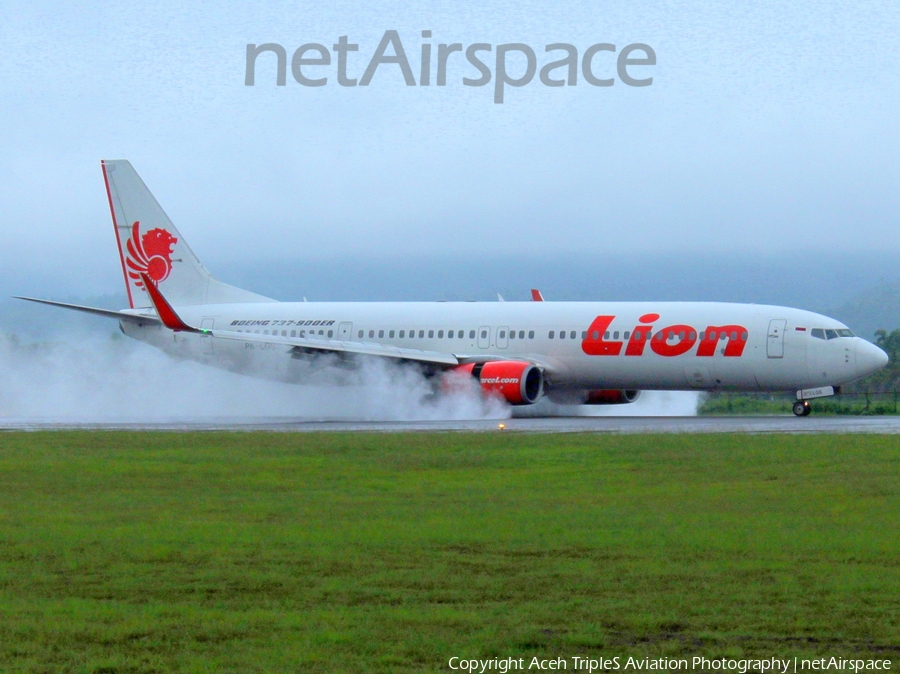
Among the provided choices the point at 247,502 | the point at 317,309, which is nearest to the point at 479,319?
the point at 317,309

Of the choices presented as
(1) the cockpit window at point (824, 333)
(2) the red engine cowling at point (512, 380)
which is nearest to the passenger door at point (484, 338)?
(2) the red engine cowling at point (512, 380)

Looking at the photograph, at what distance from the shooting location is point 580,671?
8.30m

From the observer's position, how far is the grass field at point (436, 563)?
357 inches

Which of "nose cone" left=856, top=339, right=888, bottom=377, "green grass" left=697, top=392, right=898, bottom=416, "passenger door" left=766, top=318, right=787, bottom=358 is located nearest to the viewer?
"nose cone" left=856, top=339, right=888, bottom=377

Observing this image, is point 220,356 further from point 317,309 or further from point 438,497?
point 438,497

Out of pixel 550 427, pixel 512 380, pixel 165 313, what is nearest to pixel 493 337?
pixel 512 380

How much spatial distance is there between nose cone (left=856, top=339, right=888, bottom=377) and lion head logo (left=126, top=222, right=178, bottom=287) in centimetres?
2881

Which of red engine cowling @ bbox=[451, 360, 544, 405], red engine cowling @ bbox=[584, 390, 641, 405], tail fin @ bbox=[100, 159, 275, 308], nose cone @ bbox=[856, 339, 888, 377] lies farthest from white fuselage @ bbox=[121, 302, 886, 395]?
red engine cowling @ bbox=[584, 390, 641, 405]

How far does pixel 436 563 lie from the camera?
12242 mm

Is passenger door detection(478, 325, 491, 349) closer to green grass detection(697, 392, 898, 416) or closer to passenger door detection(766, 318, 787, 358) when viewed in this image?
passenger door detection(766, 318, 787, 358)

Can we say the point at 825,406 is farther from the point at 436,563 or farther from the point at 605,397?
the point at 436,563

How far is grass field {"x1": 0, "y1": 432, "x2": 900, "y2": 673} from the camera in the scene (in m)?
9.07

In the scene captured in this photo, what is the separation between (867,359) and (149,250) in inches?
1179

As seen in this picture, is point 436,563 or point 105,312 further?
point 105,312
